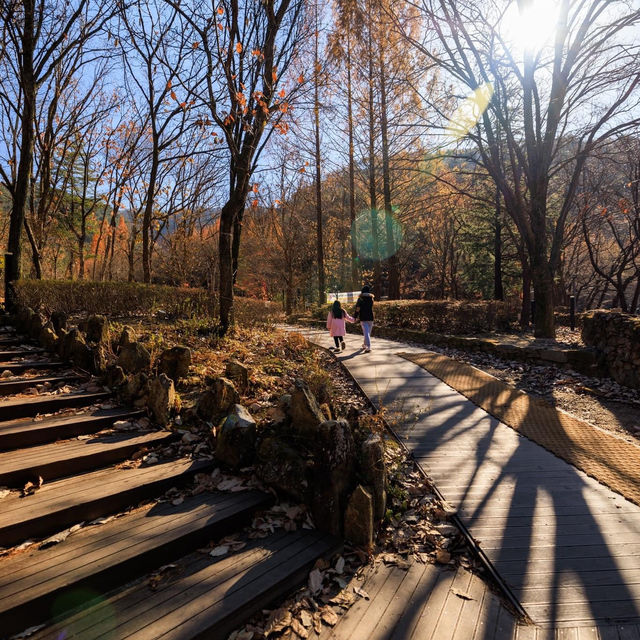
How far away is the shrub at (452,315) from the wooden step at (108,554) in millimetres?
11200

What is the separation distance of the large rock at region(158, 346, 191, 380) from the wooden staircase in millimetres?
1164

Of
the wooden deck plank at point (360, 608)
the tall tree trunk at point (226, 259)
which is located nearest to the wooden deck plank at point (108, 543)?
the wooden deck plank at point (360, 608)

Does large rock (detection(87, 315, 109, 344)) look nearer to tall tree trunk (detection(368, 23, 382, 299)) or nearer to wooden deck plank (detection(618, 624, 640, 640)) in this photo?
wooden deck plank (detection(618, 624, 640, 640))

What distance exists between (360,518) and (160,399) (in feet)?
8.10

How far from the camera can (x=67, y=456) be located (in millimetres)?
3254

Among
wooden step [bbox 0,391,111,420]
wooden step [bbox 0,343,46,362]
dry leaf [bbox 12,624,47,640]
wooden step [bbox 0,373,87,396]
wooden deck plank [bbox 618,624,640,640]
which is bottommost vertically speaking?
wooden deck plank [bbox 618,624,640,640]

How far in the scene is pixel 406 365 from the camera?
844 cm

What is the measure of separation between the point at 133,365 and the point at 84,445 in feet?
4.50

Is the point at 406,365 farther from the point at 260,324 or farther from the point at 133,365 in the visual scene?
the point at 133,365

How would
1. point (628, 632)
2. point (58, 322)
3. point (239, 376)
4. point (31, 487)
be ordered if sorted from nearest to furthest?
point (628, 632) < point (31, 487) < point (239, 376) < point (58, 322)

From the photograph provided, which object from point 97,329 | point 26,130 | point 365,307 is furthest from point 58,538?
point 26,130

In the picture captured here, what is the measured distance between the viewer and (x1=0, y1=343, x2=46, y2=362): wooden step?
5.29m

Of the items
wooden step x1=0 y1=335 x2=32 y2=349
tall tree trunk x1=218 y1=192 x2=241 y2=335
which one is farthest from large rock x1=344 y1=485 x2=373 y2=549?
wooden step x1=0 y1=335 x2=32 y2=349

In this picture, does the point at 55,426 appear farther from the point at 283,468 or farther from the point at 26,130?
the point at 26,130
